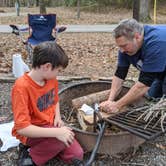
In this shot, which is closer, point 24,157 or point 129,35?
point 24,157

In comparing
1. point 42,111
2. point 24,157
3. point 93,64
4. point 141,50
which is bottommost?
point 24,157

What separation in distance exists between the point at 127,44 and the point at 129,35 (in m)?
0.08

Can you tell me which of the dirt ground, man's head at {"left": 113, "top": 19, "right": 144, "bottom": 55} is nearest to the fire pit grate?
the dirt ground

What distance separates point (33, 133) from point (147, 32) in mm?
1310

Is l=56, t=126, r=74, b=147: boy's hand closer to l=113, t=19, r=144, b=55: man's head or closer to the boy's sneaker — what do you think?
the boy's sneaker

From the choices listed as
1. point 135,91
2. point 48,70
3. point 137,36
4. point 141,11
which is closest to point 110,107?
point 135,91

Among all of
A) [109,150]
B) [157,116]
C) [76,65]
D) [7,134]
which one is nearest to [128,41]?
[157,116]

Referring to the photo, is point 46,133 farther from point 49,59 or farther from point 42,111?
point 49,59

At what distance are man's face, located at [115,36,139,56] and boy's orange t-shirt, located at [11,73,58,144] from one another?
61 cm

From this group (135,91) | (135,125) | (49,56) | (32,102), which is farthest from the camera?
(135,91)

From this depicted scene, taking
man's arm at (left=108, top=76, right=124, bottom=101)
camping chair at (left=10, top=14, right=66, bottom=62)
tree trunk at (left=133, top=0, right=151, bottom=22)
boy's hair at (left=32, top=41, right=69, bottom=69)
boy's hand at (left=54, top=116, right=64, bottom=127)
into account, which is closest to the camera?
boy's hair at (left=32, top=41, right=69, bottom=69)

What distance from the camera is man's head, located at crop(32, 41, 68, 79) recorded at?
245 centimetres

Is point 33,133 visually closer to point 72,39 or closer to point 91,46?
point 91,46

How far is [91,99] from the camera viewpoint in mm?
3531
